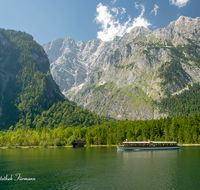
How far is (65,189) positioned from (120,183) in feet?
47.6

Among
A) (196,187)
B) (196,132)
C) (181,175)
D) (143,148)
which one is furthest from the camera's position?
(196,132)

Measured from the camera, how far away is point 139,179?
5525 centimetres

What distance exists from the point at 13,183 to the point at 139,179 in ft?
117

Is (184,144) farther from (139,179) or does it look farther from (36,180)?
(36,180)

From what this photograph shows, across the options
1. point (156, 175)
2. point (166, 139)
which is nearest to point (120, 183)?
point (156, 175)

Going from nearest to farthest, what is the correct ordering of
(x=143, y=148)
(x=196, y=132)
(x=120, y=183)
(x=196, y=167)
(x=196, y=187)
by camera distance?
1. (x=196, y=187)
2. (x=120, y=183)
3. (x=196, y=167)
4. (x=143, y=148)
5. (x=196, y=132)

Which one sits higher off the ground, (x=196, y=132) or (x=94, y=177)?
(x=196, y=132)

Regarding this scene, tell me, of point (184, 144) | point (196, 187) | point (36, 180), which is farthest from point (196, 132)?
point (36, 180)

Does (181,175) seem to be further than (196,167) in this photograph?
No

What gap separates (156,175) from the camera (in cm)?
6028

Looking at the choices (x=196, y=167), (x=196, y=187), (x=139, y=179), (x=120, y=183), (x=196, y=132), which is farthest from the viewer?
(x=196, y=132)

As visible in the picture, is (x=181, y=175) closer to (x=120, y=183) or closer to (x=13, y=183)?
(x=120, y=183)

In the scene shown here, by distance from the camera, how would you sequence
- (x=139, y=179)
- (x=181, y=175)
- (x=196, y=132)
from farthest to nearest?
(x=196, y=132), (x=181, y=175), (x=139, y=179)

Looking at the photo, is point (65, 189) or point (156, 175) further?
point (156, 175)
